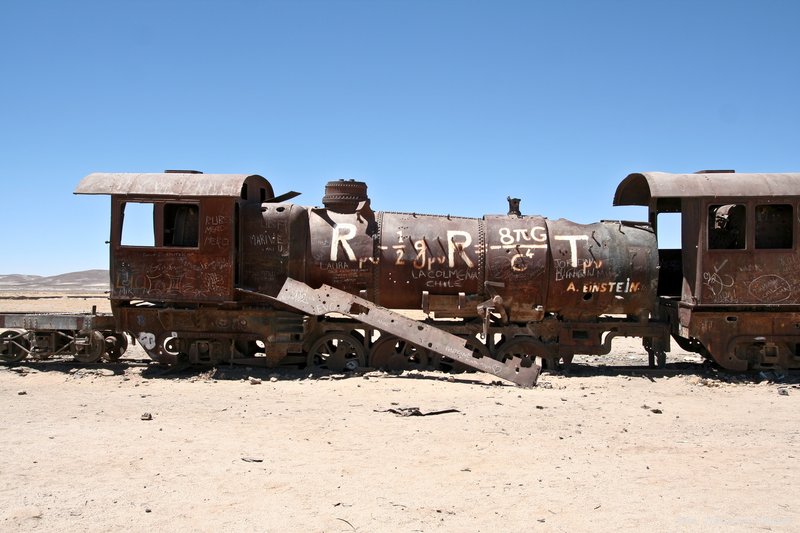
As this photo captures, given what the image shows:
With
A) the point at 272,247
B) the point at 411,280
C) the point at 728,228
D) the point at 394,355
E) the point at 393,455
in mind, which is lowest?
the point at 393,455

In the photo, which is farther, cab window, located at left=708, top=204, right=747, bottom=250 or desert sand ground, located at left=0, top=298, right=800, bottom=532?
cab window, located at left=708, top=204, right=747, bottom=250

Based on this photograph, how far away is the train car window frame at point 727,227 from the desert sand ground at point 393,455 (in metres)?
2.91

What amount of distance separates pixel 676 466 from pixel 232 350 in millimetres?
7802

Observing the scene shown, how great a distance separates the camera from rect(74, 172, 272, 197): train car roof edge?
38.1 ft

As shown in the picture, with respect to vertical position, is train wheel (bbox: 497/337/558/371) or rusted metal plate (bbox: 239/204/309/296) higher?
rusted metal plate (bbox: 239/204/309/296)

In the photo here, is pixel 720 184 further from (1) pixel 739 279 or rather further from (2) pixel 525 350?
(2) pixel 525 350

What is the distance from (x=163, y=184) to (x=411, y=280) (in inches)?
188

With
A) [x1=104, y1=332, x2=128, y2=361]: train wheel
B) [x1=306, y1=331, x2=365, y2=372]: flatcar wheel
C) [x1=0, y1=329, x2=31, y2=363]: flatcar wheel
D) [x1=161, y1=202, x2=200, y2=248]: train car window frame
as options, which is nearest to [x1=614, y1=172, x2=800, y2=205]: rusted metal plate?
[x1=306, y1=331, x2=365, y2=372]: flatcar wheel

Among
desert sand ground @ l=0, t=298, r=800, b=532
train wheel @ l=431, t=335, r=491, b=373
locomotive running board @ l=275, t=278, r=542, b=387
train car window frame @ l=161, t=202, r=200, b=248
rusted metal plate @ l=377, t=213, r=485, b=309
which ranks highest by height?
train car window frame @ l=161, t=202, r=200, b=248

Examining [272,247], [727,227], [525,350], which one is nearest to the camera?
[272,247]

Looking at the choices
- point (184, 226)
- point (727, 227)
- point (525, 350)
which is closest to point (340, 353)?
point (525, 350)

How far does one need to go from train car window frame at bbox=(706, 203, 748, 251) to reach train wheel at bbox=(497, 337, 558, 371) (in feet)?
12.2

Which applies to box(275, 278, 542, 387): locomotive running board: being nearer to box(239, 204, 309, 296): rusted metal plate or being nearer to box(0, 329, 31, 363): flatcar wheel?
box(239, 204, 309, 296): rusted metal plate

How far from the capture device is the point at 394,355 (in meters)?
11.9
